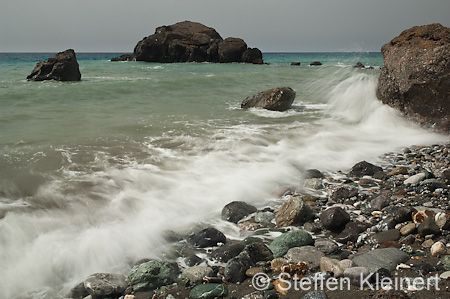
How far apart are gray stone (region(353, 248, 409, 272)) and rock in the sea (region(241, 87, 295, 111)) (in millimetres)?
8903

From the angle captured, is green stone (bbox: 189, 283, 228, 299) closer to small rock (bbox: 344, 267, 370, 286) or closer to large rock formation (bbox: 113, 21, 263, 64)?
small rock (bbox: 344, 267, 370, 286)

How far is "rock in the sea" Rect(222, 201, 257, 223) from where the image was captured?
4.43 metres

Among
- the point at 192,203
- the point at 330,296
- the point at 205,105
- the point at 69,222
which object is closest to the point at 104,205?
the point at 69,222

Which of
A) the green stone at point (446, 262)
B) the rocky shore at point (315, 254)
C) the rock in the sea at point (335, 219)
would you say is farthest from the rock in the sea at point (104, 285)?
the green stone at point (446, 262)

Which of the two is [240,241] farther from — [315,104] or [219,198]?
[315,104]

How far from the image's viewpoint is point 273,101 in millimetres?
11930

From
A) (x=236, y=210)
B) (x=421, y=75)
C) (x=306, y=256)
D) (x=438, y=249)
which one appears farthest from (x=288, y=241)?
(x=421, y=75)

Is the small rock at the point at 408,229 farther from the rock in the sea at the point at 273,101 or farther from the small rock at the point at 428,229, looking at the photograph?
the rock in the sea at the point at 273,101

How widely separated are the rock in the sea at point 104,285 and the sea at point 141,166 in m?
0.22

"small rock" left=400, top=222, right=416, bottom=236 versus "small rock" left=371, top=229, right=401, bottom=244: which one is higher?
"small rock" left=400, top=222, right=416, bottom=236

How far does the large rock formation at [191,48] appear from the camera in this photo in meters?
57.5

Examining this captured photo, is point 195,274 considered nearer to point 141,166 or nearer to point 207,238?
point 207,238

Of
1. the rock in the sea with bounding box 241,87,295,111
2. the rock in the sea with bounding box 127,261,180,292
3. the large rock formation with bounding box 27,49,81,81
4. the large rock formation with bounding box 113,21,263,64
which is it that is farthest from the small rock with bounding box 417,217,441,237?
the large rock formation with bounding box 113,21,263,64

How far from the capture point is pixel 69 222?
4.35 meters
